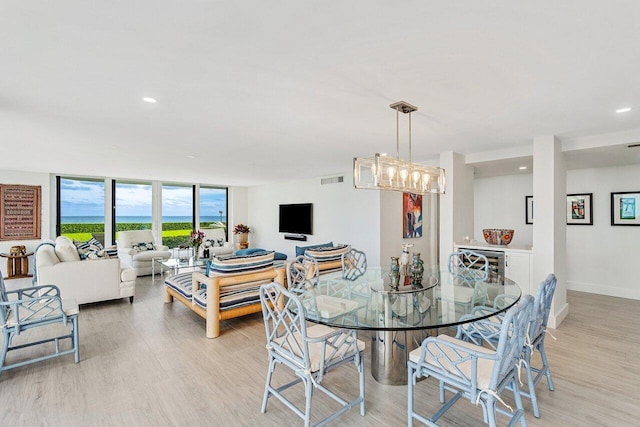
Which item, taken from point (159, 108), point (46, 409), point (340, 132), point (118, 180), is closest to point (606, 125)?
point (340, 132)

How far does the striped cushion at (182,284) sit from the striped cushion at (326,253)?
5.68ft

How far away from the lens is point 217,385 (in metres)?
2.57

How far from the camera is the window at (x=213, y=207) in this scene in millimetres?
9750

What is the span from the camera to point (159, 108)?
9.07 ft

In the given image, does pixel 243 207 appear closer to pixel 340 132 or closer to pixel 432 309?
pixel 340 132

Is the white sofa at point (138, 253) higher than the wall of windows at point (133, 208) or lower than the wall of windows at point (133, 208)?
lower

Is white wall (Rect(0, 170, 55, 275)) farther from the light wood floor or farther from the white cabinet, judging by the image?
the white cabinet

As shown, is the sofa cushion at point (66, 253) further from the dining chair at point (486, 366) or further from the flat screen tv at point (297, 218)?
the dining chair at point (486, 366)

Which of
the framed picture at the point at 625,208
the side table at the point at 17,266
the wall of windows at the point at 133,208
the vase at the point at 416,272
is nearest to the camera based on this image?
the vase at the point at 416,272

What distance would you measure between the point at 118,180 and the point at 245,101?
728 centimetres

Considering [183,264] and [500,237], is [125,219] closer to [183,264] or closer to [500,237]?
[183,264]

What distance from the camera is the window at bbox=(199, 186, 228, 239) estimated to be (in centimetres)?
975

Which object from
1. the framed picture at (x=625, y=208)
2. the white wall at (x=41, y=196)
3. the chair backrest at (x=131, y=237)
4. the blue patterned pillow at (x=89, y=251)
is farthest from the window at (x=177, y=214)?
the framed picture at (x=625, y=208)

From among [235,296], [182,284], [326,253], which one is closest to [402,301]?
[235,296]
